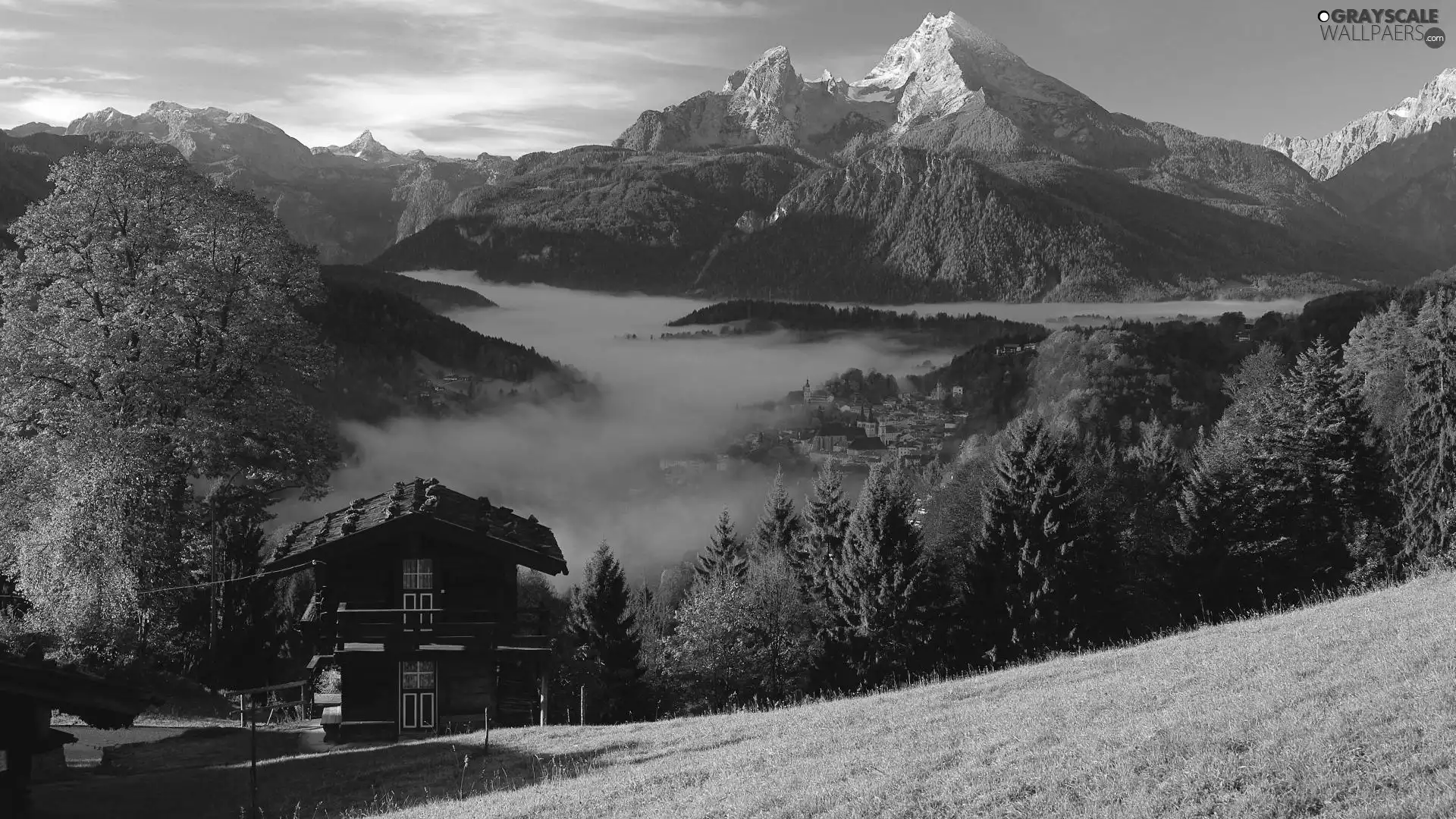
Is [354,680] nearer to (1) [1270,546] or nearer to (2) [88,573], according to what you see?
(2) [88,573]

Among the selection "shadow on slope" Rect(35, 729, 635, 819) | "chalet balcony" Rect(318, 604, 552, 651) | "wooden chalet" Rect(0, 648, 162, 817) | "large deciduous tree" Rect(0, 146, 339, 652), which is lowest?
"shadow on slope" Rect(35, 729, 635, 819)

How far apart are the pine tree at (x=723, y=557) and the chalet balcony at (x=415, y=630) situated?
3648 cm

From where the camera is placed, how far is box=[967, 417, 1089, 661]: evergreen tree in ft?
161

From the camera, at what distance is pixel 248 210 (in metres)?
37.2

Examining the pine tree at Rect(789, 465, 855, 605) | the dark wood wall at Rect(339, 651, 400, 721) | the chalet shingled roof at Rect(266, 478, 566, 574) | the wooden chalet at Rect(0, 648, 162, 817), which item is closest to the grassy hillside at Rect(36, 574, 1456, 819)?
the wooden chalet at Rect(0, 648, 162, 817)

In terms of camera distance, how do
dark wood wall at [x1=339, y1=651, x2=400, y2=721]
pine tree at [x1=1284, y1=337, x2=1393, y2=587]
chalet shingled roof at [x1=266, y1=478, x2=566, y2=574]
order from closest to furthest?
chalet shingled roof at [x1=266, y1=478, x2=566, y2=574] → dark wood wall at [x1=339, y1=651, x2=400, y2=721] → pine tree at [x1=1284, y1=337, x2=1393, y2=587]

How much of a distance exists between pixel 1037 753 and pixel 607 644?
4447 centimetres

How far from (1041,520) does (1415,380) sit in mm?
21337

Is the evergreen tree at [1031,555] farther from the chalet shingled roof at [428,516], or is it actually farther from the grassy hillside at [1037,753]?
the chalet shingled roof at [428,516]

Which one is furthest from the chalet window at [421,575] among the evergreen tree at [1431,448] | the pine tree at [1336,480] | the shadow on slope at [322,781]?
the evergreen tree at [1431,448]

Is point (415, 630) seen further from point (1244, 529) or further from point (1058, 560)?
point (1244, 529)

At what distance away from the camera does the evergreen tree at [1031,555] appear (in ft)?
161

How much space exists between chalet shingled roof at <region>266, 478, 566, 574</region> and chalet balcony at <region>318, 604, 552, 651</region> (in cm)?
206

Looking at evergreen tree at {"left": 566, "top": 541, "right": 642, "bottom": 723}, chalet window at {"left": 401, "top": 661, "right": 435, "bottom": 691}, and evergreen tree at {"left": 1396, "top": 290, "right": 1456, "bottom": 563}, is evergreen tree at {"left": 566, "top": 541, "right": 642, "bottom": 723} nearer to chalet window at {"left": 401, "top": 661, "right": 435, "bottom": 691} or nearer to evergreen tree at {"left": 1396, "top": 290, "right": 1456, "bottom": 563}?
chalet window at {"left": 401, "top": 661, "right": 435, "bottom": 691}
